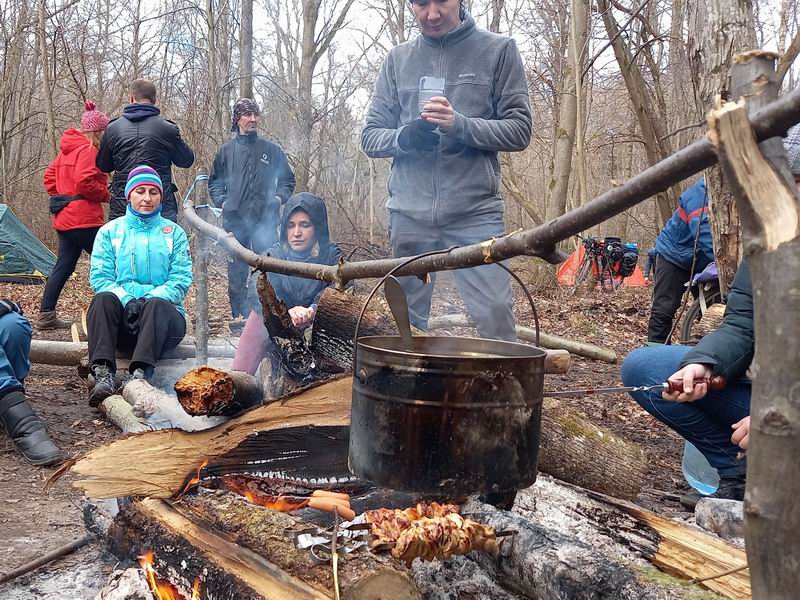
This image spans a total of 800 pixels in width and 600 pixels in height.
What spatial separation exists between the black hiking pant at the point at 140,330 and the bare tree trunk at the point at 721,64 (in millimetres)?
3765

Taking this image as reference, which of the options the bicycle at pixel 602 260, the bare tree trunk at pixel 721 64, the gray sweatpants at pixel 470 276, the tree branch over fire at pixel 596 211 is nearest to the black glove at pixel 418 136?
the gray sweatpants at pixel 470 276

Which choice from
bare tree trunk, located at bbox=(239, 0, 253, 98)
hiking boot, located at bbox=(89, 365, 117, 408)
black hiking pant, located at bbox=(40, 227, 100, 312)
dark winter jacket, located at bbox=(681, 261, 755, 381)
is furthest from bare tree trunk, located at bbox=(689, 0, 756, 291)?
bare tree trunk, located at bbox=(239, 0, 253, 98)

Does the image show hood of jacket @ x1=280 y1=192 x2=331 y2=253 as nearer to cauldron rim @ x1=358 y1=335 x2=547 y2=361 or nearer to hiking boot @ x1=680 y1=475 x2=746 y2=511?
cauldron rim @ x1=358 y1=335 x2=547 y2=361

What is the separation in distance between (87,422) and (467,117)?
326 centimetres

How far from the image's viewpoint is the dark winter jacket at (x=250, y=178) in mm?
7695

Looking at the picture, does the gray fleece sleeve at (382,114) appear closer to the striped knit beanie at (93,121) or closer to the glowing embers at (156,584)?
the glowing embers at (156,584)

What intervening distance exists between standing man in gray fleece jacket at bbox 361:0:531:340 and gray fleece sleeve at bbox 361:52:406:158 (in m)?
0.01

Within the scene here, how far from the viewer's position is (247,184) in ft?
25.4

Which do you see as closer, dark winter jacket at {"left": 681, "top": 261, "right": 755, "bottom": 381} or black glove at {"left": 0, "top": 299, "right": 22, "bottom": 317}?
dark winter jacket at {"left": 681, "top": 261, "right": 755, "bottom": 381}

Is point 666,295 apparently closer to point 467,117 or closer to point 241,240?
point 467,117

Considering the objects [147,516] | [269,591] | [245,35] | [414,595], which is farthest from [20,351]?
[245,35]

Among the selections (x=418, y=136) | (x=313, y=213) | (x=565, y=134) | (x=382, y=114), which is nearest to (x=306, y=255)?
(x=313, y=213)

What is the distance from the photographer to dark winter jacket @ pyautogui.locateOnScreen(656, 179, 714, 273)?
621 centimetres

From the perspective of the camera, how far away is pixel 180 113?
13594mm
